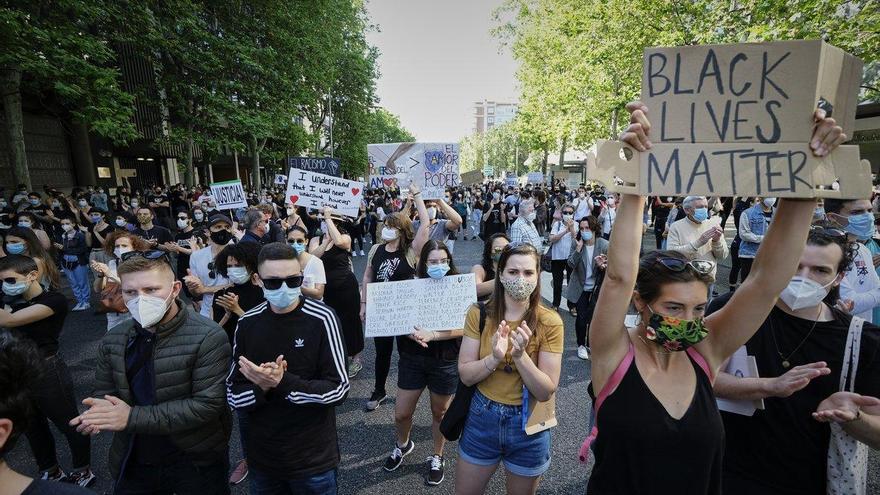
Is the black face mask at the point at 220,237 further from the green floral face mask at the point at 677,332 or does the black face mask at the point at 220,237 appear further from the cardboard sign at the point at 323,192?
the green floral face mask at the point at 677,332

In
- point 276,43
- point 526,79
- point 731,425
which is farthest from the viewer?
point 526,79

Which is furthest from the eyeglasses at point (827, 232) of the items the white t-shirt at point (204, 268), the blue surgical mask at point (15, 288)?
the blue surgical mask at point (15, 288)

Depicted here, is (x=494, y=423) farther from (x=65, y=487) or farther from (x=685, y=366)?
(x=65, y=487)

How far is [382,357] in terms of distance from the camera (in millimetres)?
4188

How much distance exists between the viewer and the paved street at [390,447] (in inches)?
126

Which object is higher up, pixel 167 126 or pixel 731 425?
pixel 167 126

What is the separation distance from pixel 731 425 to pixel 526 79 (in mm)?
31758

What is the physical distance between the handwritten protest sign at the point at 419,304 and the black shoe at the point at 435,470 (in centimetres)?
105

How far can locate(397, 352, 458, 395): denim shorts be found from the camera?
323 cm

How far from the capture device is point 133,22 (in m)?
13.4

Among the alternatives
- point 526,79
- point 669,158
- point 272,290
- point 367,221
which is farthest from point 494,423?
point 526,79

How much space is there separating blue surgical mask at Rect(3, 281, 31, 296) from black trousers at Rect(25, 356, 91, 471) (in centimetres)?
57

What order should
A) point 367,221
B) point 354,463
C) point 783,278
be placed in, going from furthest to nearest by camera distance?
point 367,221, point 354,463, point 783,278

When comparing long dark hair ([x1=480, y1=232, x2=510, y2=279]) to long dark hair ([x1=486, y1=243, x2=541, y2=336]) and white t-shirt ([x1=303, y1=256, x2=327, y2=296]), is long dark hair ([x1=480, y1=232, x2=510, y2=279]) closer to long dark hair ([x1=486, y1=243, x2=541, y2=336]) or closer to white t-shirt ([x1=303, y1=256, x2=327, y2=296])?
long dark hair ([x1=486, y1=243, x2=541, y2=336])
